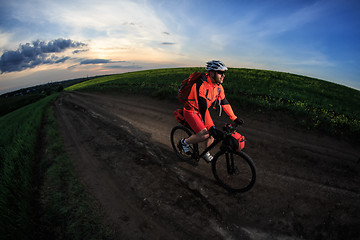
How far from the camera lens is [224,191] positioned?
3354 mm

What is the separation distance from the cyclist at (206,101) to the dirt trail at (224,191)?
1.17 m

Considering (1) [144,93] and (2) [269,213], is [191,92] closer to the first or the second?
(2) [269,213]

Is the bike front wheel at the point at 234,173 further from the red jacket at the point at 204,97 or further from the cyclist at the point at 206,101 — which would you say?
the red jacket at the point at 204,97

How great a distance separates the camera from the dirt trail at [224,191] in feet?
8.41

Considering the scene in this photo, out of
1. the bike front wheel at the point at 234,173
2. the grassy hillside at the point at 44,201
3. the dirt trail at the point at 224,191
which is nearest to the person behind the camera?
the grassy hillside at the point at 44,201

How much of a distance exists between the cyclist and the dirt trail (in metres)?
1.17

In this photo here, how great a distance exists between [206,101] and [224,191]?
1.98m

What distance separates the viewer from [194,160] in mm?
4391

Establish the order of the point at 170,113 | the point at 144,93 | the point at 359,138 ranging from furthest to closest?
the point at 144,93
the point at 170,113
the point at 359,138

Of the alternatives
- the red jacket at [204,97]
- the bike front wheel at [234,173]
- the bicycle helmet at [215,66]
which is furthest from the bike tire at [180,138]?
the bicycle helmet at [215,66]

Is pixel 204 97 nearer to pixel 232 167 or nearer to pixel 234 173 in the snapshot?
pixel 232 167

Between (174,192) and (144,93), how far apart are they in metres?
10.7

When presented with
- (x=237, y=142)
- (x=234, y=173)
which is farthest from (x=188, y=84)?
(x=234, y=173)

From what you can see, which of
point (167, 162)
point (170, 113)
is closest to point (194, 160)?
point (167, 162)
